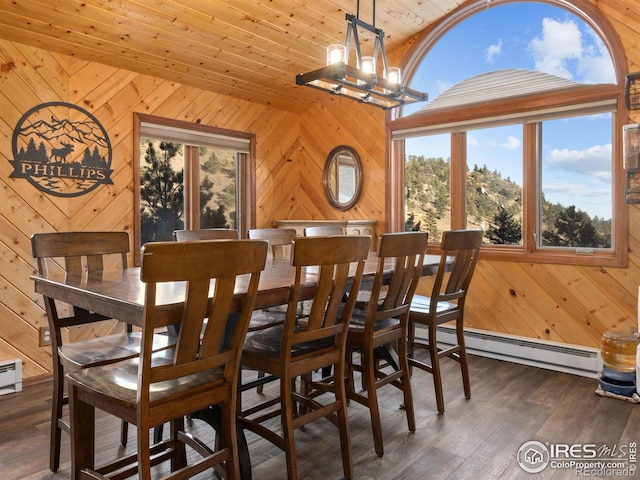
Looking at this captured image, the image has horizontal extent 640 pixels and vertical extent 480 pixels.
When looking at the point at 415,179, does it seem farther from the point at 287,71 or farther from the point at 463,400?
the point at 463,400

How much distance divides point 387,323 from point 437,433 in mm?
616

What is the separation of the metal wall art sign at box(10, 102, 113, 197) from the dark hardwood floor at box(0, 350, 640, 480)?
141 cm

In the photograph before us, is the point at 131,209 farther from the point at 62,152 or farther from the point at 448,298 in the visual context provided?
the point at 448,298

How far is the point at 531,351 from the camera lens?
11.5 feet

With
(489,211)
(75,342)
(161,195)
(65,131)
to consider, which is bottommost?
(75,342)

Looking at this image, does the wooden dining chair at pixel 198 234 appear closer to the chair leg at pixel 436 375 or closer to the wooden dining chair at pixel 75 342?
the wooden dining chair at pixel 75 342

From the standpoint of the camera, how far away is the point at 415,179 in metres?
4.33

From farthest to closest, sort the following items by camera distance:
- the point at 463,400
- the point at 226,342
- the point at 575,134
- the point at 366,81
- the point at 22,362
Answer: the point at 575,134, the point at 22,362, the point at 463,400, the point at 366,81, the point at 226,342

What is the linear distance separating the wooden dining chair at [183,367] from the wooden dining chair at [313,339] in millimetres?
241

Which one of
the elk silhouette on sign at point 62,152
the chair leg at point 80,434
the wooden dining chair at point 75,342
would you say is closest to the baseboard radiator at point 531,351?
the wooden dining chair at point 75,342

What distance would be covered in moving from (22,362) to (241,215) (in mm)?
2214

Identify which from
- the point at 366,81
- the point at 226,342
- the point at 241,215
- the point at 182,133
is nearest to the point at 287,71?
the point at 182,133

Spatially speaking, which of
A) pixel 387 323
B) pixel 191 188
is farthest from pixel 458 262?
pixel 191 188

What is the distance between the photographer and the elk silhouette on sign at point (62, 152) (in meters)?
3.25
